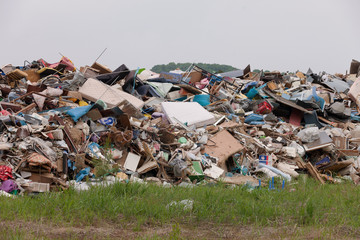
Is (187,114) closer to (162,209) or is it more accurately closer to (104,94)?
(104,94)

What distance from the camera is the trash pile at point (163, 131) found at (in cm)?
700

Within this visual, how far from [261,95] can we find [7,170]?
9.55 metres

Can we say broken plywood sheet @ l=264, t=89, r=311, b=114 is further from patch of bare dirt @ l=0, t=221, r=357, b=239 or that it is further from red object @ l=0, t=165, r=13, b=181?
red object @ l=0, t=165, r=13, b=181

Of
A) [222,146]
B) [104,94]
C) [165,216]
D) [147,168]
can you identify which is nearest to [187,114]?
[222,146]

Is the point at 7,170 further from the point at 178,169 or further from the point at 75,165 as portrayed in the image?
the point at 178,169

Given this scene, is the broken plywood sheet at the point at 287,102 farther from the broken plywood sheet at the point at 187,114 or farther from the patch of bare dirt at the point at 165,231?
the patch of bare dirt at the point at 165,231

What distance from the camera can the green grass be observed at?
429 centimetres

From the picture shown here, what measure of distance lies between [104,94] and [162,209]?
6.38m

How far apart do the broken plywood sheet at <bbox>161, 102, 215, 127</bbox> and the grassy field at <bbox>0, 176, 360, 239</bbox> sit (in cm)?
501

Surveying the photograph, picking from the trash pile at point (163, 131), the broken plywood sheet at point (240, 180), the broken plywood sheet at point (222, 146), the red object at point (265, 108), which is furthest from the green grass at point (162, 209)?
the red object at point (265, 108)

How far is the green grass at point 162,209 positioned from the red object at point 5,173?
1.46m

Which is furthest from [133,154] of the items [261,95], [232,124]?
[261,95]

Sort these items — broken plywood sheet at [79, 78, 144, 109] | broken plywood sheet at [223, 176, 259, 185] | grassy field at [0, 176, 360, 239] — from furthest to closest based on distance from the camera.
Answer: broken plywood sheet at [79, 78, 144, 109] < broken plywood sheet at [223, 176, 259, 185] < grassy field at [0, 176, 360, 239]

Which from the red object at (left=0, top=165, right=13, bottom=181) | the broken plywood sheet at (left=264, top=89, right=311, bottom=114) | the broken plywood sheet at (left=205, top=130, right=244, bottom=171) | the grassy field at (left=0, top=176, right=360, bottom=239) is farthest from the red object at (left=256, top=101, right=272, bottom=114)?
the red object at (left=0, top=165, right=13, bottom=181)
